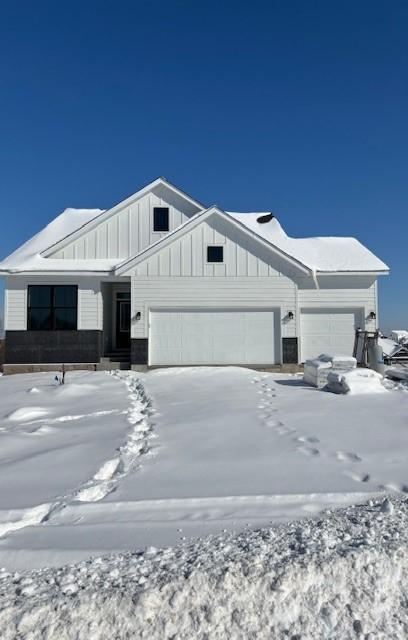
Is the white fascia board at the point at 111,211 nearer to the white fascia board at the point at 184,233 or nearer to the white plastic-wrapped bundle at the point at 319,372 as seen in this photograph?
the white fascia board at the point at 184,233

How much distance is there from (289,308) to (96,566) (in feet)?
40.7

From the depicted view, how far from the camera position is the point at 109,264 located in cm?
1506

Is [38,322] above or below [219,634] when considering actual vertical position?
above

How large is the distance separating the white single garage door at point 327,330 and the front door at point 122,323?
20.6ft

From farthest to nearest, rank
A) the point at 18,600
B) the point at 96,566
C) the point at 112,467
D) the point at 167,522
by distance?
the point at 112,467, the point at 167,522, the point at 96,566, the point at 18,600

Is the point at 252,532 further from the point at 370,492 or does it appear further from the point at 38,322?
the point at 38,322

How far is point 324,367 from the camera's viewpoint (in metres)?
10.3

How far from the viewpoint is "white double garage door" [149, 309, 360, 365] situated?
14180 millimetres

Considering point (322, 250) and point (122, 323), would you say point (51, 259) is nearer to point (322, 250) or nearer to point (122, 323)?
point (122, 323)

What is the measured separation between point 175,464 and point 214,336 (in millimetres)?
9745

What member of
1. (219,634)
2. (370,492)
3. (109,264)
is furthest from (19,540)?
(109,264)

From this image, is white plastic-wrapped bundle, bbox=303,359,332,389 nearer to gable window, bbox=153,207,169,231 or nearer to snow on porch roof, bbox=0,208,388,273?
snow on porch roof, bbox=0,208,388,273

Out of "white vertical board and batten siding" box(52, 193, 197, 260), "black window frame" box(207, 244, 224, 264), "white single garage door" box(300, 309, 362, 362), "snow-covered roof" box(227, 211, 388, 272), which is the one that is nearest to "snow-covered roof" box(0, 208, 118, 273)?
"white vertical board and batten siding" box(52, 193, 197, 260)

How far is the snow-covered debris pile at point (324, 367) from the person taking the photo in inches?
404
